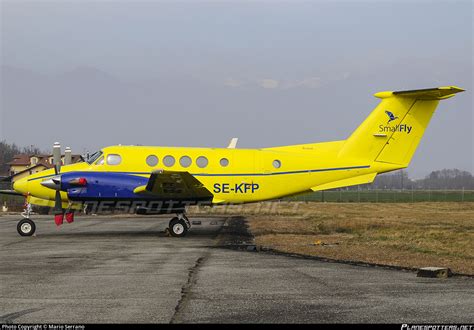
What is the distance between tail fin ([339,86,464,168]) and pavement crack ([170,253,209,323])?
9.87 m

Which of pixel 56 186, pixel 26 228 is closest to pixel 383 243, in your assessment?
pixel 56 186

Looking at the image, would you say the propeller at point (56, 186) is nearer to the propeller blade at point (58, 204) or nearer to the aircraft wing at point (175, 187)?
the propeller blade at point (58, 204)

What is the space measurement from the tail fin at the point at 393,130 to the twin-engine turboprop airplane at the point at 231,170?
37 mm

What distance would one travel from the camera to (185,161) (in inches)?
857

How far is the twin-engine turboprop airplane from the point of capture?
20984 millimetres

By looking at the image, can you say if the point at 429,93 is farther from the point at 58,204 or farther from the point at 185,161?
the point at 58,204

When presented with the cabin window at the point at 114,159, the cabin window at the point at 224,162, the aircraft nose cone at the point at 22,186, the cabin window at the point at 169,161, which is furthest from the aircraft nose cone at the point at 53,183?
the cabin window at the point at 224,162

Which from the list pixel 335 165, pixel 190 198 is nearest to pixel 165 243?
pixel 190 198

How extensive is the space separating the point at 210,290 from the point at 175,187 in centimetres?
1138

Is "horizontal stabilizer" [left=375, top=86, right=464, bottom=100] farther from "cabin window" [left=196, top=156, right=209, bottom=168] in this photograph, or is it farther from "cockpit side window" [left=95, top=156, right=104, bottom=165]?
"cockpit side window" [left=95, top=156, right=104, bottom=165]

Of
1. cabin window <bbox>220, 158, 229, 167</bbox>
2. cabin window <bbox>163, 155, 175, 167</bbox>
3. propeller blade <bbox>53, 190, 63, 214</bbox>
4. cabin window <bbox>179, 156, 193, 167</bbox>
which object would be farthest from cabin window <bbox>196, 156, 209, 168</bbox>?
propeller blade <bbox>53, 190, 63, 214</bbox>

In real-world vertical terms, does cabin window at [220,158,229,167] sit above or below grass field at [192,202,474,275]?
above

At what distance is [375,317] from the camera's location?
761 centimetres

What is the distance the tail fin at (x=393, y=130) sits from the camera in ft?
72.0
